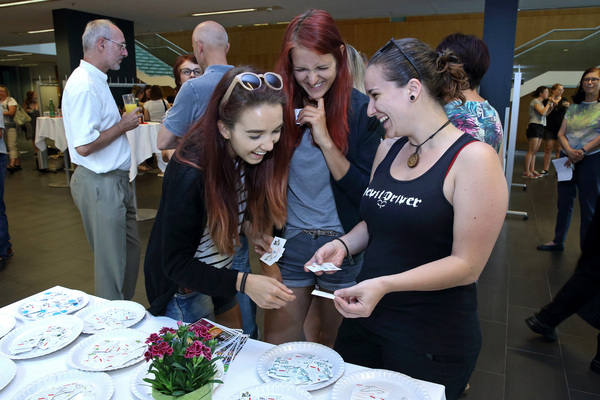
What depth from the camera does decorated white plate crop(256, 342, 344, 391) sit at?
113 cm

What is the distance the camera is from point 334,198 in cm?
170

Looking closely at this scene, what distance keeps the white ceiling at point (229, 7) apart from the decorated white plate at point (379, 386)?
316 inches

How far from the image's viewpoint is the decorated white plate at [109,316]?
56.2 inches

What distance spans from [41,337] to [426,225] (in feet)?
3.89

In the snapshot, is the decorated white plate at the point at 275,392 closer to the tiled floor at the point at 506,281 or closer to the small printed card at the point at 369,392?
the small printed card at the point at 369,392

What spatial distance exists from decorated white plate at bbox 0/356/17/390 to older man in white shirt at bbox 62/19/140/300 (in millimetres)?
1503

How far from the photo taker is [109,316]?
1497mm

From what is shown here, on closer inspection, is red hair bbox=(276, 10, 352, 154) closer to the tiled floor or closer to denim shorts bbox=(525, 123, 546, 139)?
the tiled floor

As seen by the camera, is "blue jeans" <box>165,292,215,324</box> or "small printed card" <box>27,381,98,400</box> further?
"blue jeans" <box>165,292,215,324</box>

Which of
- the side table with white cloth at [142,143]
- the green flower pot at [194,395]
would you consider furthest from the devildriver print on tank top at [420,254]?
the side table with white cloth at [142,143]

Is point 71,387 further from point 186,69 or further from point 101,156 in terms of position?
point 186,69

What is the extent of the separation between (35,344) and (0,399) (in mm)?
242

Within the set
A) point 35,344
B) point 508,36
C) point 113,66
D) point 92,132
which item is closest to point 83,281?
point 92,132

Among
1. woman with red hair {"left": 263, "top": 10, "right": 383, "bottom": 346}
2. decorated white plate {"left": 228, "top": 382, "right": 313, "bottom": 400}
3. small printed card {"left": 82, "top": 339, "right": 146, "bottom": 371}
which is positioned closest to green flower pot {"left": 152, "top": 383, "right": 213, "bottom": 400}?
decorated white plate {"left": 228, "top": 382, "right": 313, "bottom": 400}
